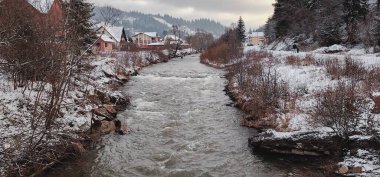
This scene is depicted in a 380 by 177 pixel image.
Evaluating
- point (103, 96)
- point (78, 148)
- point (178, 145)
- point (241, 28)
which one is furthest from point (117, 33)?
point (78, 148)

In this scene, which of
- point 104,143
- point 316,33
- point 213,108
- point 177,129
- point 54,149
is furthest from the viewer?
point 316,33

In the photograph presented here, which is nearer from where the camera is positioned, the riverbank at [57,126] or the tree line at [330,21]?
the riverbank at [57,126]

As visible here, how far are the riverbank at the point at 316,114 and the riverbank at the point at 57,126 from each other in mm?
7083

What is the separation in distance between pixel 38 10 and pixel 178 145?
28.1ft

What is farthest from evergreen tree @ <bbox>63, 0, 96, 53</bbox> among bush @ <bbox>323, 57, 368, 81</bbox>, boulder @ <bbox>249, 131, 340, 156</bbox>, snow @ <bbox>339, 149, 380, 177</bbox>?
bush @ <bbox>323, 57, 368, 81</bbox>

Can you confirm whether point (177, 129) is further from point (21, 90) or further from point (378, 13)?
point (378, 13)

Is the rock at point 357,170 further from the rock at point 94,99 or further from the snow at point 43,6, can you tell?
the rock at point 94,99

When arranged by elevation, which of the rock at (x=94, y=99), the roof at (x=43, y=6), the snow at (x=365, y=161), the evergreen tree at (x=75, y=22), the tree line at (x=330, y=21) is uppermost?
the tree line at (x=330, y=21)

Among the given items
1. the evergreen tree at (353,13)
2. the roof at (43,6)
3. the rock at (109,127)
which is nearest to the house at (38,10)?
the roof at (43,6)

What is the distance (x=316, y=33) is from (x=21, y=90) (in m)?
45.6

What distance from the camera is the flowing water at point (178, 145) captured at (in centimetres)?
1328

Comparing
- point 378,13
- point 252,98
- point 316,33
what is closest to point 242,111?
point 252,98

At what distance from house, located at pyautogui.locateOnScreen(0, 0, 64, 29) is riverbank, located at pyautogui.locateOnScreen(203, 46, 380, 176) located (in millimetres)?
9926

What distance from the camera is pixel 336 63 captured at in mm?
22234
